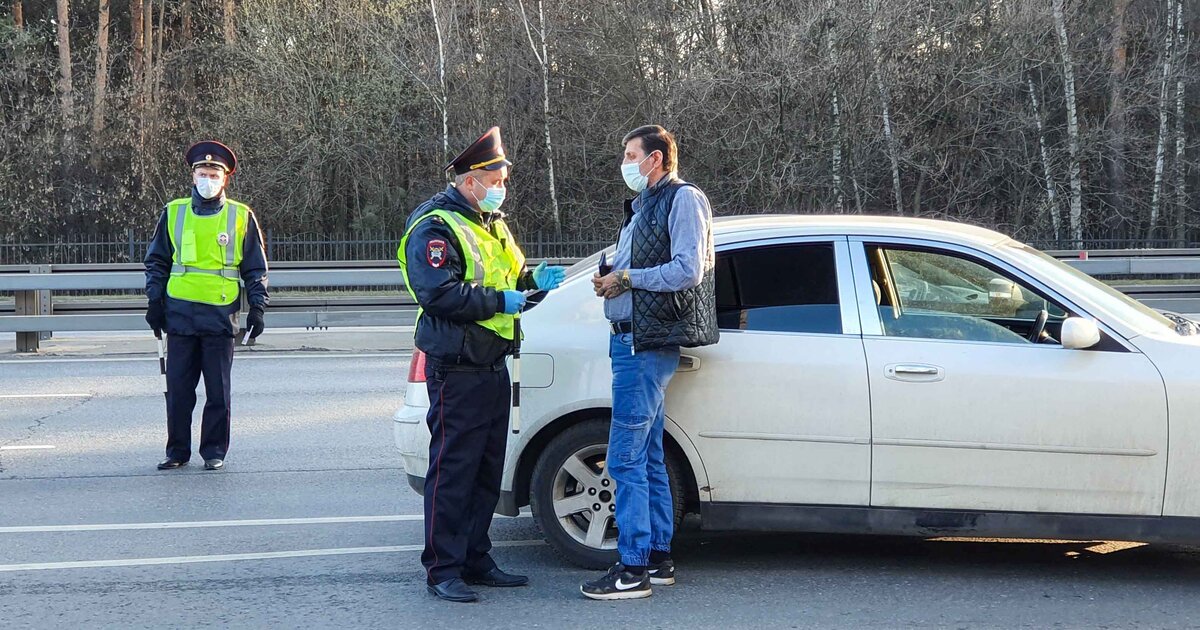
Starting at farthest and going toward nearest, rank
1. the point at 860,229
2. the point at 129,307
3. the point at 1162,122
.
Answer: the point at 1162,122 → the point at 129,307 → the point at 860,229

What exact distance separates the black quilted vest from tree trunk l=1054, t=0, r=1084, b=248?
2290 cm

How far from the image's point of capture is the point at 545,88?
2666 cm

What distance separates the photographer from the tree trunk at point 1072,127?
26078mm

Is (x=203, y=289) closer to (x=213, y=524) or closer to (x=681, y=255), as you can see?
(x=213, y=524)

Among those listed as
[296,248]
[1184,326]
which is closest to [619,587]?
[1184,326]

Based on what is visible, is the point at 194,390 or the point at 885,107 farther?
the point at 885,107

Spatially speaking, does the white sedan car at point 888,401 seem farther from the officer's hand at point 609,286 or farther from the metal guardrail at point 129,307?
the metal guardrail at point 129,307

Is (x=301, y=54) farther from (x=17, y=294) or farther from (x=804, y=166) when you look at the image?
(x=17, y=294)

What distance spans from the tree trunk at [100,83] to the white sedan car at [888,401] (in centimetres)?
2636

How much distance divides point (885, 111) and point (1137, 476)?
20.7 metres

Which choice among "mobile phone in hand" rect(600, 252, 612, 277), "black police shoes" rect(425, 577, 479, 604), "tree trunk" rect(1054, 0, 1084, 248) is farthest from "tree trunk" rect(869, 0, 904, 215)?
"black police shoes" rect(425, 577, 479, 604)

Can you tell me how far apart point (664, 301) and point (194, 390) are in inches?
160

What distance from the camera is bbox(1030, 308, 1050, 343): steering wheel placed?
5.09 metres

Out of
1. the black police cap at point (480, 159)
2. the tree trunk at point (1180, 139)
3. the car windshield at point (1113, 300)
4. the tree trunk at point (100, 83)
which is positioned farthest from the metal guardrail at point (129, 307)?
the tree trunk at point (1180, 139)
